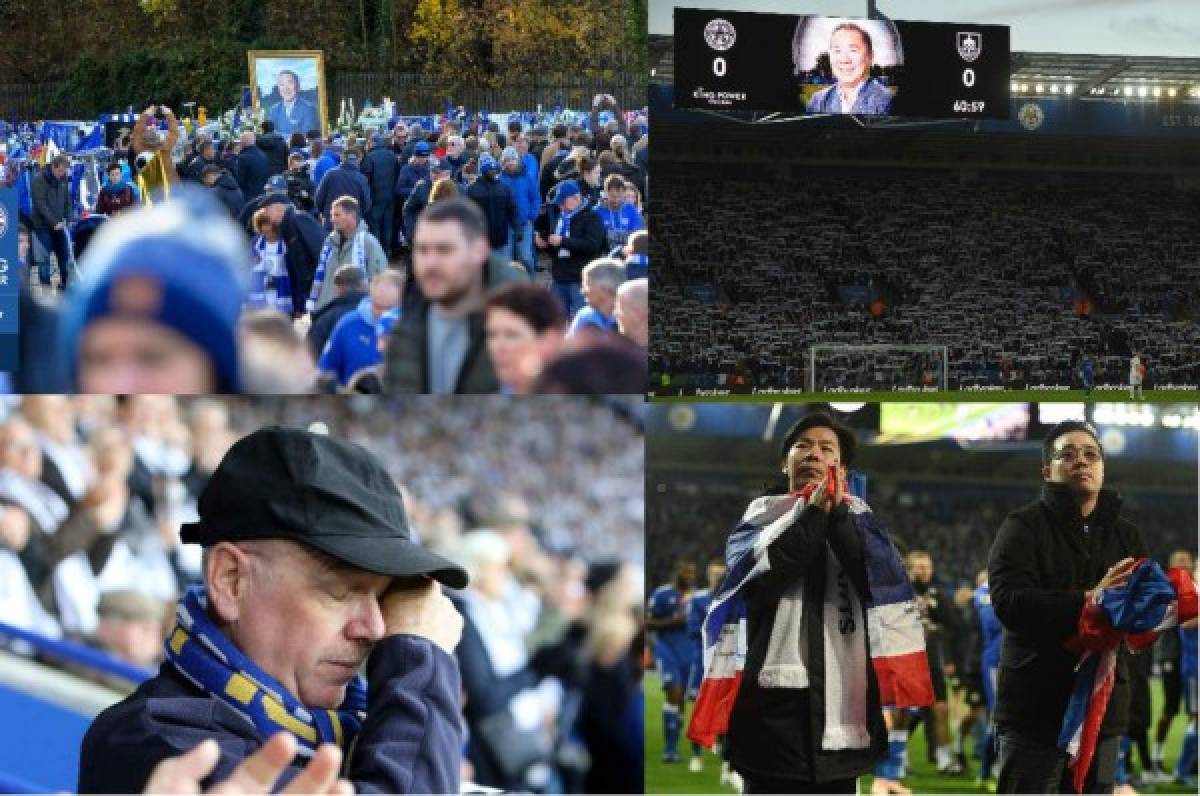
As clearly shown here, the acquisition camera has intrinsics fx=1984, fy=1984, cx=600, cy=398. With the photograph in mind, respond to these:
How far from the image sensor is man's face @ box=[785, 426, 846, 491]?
5852 mm

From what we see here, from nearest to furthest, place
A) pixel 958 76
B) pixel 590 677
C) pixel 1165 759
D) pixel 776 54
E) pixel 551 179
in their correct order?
pixel 590 677
pixel 1165 759
pixel 551 179
pixel 776 54
pixel 958 76

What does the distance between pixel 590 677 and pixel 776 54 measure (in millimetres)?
7313

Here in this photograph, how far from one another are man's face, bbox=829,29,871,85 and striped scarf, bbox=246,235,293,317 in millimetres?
5764

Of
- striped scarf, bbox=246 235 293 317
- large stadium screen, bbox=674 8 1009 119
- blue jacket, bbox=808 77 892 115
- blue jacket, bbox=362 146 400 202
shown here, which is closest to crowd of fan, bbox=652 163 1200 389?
blue jacket, bbox=808 77 892 115

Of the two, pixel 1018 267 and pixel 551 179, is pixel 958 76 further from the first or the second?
pixel 1018 267

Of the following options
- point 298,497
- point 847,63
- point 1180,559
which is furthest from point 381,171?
point 847,63

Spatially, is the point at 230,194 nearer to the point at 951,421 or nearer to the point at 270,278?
the point at 270,278

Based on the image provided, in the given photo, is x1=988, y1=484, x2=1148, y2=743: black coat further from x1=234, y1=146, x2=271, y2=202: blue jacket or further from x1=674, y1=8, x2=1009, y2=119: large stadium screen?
x1=674, y1=8, x2=1009, y2=119: large stadium screen

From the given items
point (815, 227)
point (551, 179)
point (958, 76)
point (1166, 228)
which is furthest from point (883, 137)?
point (551, 179)

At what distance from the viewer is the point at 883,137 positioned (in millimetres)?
26750

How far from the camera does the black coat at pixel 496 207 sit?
7.04 m

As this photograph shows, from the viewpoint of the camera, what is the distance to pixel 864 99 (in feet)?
47.1

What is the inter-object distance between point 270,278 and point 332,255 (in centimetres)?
35

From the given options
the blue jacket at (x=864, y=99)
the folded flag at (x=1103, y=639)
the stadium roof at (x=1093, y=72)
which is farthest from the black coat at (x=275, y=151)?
the stadium roof at (x=1093, y=72)
